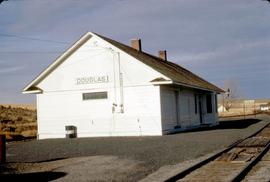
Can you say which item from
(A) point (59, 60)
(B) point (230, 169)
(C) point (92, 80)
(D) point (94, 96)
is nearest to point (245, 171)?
(B) point (230, 169)

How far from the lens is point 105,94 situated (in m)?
29.1

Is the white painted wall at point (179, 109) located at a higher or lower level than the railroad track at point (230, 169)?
higher

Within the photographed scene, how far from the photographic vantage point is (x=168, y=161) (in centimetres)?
1448

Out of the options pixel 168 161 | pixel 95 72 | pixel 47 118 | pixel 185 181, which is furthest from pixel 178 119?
pixel 185 181

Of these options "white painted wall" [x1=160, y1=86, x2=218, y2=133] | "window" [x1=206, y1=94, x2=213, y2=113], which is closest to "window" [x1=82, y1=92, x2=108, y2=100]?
"white painted wall" [x1=160, y1=86, x2=218, y2=133]

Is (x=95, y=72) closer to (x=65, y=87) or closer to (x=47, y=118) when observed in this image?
(x=65, y=87)

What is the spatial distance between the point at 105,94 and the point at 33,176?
1726cm

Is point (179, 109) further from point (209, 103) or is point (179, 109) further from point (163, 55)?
point (163, 55)

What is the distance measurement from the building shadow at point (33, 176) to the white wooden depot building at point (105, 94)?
15.3 m

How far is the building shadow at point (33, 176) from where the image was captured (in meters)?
11.5

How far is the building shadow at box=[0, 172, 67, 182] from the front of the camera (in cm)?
1148

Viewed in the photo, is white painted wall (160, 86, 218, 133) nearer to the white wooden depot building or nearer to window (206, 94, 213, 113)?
the white wooden depot building

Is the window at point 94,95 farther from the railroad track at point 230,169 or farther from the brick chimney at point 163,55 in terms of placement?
the brick chimney at point 163,55

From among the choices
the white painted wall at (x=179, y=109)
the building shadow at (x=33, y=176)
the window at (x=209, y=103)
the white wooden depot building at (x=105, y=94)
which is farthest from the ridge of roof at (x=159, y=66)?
the building shadow at (x=33, y=176)
